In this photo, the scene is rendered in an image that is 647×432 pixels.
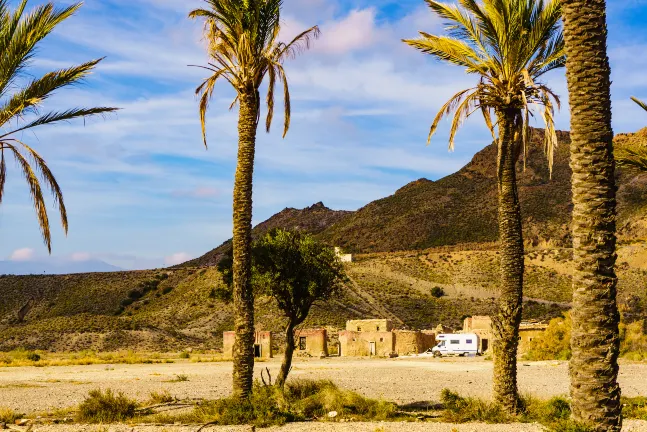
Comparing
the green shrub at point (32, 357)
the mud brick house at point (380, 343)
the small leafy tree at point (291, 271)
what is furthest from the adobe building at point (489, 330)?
the green shrub at point (32, 357)

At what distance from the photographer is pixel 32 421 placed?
15.4m

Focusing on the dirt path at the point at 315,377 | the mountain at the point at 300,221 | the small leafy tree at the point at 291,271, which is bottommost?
the dirt path at the point at 315,377

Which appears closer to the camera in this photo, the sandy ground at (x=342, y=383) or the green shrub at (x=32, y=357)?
the sandy ground at (x=342, y=383)

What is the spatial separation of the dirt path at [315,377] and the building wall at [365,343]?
10723 millimetres

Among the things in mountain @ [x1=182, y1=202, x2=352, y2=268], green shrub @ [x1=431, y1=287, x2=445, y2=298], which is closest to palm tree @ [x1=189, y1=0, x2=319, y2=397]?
green shrub @ [x1=431, y1=287, x2=445, y2=298]

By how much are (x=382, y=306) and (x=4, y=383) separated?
150 ft

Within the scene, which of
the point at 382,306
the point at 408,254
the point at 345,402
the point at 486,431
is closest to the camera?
the point at 486,431

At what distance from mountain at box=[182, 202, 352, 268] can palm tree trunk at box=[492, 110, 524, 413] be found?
379 feet

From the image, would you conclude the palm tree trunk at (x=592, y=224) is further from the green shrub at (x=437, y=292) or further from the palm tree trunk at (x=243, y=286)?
the green shrub at (x=437, y=292)

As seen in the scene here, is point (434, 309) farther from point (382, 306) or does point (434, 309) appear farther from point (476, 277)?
point (476, 277)

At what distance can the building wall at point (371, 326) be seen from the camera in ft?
169

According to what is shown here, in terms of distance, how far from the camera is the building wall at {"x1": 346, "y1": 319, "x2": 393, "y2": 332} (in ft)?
169

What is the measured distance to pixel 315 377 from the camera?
28.9 m

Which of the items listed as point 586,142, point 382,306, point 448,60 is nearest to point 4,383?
point 448,60
